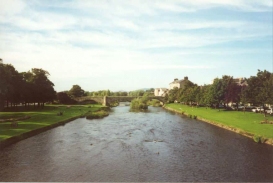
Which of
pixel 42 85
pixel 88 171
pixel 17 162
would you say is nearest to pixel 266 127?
pixel 88 171

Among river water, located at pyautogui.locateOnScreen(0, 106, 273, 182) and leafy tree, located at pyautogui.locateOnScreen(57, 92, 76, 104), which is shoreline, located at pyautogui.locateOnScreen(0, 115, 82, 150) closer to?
river water, located at pyautogui.locateOnScreen(0, 106, 273, 182)

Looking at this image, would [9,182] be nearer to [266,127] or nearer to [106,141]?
[106,141]

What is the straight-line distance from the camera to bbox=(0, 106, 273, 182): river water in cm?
3078

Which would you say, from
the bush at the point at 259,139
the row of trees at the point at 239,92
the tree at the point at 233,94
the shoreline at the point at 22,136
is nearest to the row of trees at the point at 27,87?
the shoreline at the point at 22,136

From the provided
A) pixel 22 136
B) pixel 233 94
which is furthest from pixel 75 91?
pixel 22 136

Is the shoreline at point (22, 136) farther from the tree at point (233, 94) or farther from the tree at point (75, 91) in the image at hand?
the tree at point (75, 91)

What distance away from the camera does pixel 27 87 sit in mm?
93875

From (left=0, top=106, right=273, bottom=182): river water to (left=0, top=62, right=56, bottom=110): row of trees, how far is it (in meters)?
32.7

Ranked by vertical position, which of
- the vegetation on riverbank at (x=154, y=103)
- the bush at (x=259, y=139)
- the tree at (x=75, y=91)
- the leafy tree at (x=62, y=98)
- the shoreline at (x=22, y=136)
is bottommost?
the bush at (x=259, y=139)

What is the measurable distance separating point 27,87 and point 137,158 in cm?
6856

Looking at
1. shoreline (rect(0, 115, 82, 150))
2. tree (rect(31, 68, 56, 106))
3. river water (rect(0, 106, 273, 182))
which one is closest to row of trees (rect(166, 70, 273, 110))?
river water (rect(0, 106, 273, 182))

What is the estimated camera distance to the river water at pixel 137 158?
3078cm

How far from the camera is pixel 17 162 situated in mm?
35094

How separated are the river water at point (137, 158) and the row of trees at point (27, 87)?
3269 centimetres
